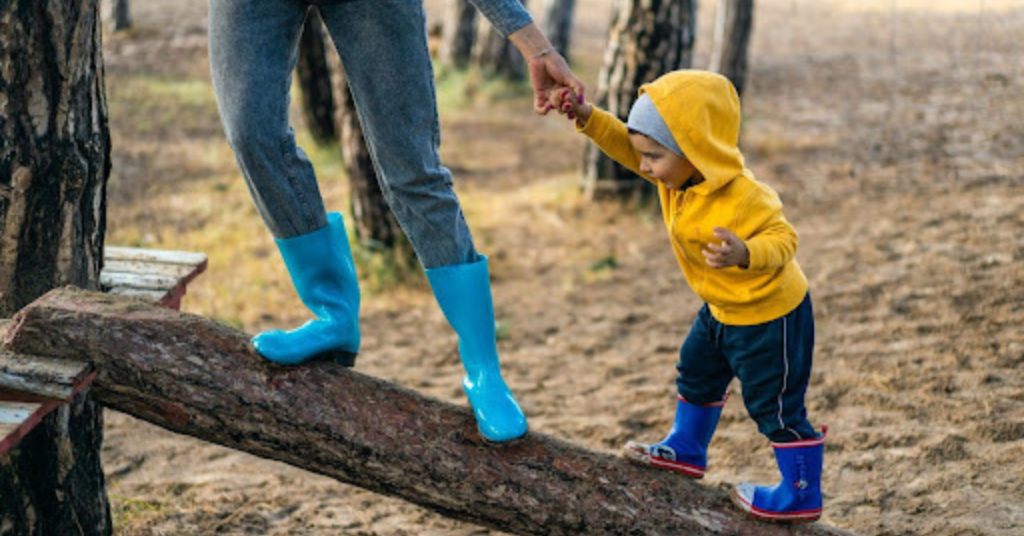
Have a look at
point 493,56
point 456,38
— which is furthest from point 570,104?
point 456,38


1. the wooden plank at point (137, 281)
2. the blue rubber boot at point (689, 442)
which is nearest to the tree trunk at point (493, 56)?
the wooden plank at point (137, 281)

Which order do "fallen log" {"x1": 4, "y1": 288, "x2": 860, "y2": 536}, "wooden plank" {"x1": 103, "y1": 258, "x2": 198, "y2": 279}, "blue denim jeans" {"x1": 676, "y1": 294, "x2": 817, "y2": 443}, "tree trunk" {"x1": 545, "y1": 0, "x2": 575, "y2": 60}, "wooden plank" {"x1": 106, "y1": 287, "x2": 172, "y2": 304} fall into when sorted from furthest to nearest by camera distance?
"tree trunk" {"x1": 545, "y1": 0, "x2": 575, "y2": 60}
"wooden plank" {"x1": 103, "y1": 258, "x2": 198, "y2": 279}
"wooden plank" {"x1": 106, "y1": 287, "x2": 172, "y2": 304}
"fallen log" {"x1": 4, "y1": 288, "x2": 860, "y2": 536}
"blue denim jeans" {"x1": 676, "y1": 294, "x2": 817, "y2": 443}

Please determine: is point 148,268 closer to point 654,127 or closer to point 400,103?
point 400,103

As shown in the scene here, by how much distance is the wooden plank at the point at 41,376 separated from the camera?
2785 mm

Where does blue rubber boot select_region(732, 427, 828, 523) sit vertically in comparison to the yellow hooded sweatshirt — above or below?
below

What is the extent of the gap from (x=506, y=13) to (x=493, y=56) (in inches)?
372

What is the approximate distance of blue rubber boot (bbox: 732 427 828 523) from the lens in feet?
9.46

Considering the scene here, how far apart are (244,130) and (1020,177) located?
20.3 feet

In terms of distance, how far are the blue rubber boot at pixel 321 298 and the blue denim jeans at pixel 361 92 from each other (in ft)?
0.67

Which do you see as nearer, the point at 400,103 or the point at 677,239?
the point at 400,103

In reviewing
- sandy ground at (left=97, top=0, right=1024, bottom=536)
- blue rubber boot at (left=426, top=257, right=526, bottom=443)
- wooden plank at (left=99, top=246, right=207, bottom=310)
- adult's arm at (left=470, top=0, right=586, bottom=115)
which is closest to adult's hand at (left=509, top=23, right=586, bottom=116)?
adult's arm at (left=470, top=0, right=586, bottom=115)

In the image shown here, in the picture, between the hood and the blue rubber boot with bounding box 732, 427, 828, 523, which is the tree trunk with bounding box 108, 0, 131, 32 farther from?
the blue rubber boot with bounding box 732, 427, 828, 523

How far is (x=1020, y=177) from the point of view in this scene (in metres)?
7.44

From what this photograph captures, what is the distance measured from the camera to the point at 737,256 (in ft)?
8.47
